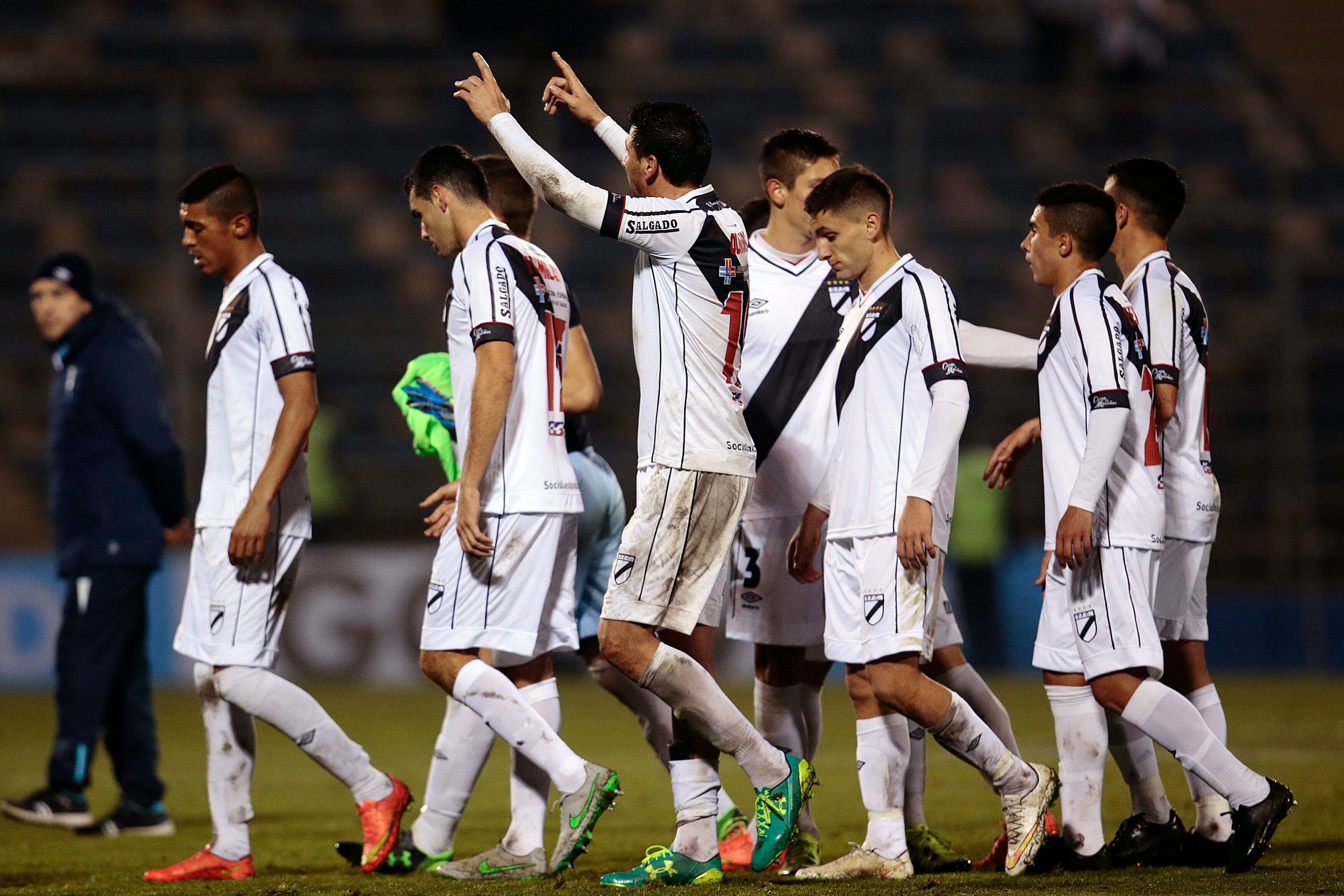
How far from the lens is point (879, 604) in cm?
516

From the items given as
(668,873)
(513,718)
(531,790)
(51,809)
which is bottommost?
(51,809)

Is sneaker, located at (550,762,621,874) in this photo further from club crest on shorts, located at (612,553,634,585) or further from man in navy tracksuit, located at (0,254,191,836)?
man in navy tracksuit, located at (0,254,191,836)

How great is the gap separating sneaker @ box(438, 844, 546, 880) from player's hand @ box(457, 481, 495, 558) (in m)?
1.08

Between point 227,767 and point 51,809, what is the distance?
1.82 m

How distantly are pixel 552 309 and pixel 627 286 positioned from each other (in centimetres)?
1272

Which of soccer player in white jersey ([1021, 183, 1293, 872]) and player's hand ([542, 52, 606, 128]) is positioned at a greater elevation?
player's hand ([542, 52, 606, 128])

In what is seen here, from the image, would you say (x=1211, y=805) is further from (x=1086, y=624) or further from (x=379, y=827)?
(x=379, y=827)

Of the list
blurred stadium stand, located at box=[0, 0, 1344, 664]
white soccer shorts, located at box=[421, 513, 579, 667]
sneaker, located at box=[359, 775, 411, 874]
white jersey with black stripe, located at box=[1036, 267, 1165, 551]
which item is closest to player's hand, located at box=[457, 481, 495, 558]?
white soccer shorts, located at box=[421, 513, 579, 667]

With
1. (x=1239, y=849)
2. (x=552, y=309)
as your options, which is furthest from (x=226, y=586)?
(x=1239, y=849)

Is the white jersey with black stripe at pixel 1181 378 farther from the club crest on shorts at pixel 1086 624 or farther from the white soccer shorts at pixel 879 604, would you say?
the white soccer shorts at pixel 879 604

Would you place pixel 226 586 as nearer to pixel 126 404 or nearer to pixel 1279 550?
pixel 126 404

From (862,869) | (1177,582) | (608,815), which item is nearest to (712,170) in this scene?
(608,815)

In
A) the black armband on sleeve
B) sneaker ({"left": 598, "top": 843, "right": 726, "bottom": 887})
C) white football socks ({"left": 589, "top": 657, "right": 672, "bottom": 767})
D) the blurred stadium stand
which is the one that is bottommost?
sneaker ({"left": 598, "top": 843, "right": 726, "bottom": 887})

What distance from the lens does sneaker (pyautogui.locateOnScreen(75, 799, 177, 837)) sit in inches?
278
